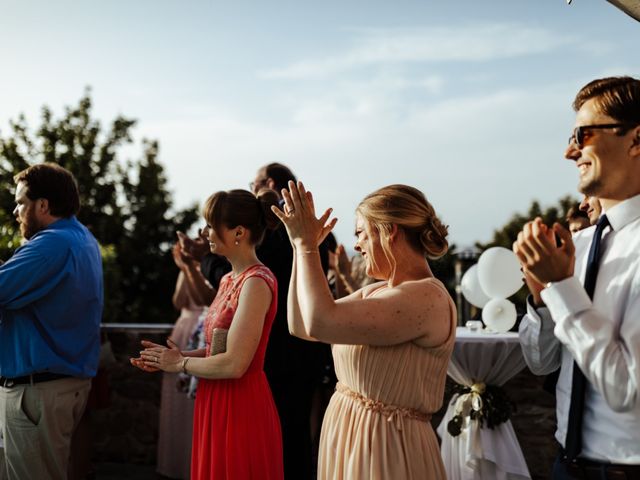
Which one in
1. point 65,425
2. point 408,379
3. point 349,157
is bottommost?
point 65,425

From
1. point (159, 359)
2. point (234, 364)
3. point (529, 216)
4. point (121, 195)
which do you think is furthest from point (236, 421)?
point (529, 216)

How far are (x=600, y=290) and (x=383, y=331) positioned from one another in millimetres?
598

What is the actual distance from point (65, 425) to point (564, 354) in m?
2.57

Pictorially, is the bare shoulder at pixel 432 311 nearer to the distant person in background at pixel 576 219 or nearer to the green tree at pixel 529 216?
the distant person in background at pixel 576 219

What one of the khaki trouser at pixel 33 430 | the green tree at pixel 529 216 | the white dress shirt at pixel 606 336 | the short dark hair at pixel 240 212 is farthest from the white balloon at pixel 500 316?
the green tree at pixel 529 216

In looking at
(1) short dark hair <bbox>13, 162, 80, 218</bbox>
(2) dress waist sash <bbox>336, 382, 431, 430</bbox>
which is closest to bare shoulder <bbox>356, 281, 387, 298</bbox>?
(2) dress waist sash <bbox>336, 382, 431, 430</bbox>

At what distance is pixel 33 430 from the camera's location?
10.5ft

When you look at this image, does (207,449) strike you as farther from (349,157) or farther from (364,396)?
(349,157)

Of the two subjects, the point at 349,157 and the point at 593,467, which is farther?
the point at 349,157

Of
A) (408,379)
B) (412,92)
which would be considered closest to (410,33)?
(412,92)

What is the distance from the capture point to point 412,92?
1432 centimetres

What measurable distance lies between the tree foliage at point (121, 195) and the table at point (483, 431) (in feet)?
47.3

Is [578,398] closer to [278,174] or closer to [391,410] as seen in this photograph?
[391,410]

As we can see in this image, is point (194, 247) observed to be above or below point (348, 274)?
above
